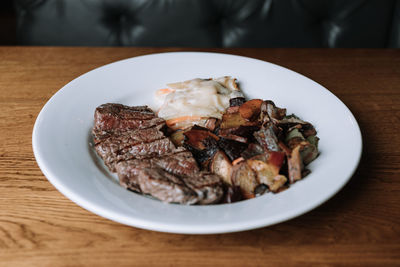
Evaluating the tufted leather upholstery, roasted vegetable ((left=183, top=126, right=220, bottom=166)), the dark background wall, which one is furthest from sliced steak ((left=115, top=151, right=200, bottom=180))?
the dark background wall

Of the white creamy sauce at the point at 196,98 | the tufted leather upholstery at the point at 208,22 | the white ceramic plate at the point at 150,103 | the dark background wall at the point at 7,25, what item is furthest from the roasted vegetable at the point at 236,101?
the dark background wall at the point at 7,25

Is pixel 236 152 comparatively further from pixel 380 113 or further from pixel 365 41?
pixel 365 41

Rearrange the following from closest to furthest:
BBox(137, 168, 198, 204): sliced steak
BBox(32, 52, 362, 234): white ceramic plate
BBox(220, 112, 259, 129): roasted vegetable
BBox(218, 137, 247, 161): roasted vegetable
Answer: BBox(32, 52, 362, 234): white ceramic plate < BBox(137, 168, 198, 204): sliced steak < BBox(218, 137, 247, 161): roasted vegetable < BBox(220, 112, 259, 129): roasted vegetable

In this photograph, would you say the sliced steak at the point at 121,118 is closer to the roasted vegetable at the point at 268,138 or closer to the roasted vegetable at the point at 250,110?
the roasted vegetable at the point at 250,110

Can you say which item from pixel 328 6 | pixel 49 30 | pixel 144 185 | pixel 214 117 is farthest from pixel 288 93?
pixel 49 30

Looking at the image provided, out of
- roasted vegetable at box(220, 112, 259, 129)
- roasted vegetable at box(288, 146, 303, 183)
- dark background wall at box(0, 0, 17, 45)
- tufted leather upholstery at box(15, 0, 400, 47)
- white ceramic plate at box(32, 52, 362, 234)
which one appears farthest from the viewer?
dark background wall at box(0, 0, 17, 45)

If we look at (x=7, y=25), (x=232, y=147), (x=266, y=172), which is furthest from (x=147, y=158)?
(x=7, y=25)

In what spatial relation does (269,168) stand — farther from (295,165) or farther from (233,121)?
(233,121)

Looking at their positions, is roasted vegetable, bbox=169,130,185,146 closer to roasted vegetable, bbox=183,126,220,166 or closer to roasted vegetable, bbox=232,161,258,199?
roasted vegetable, bbox=183,126,220,166
